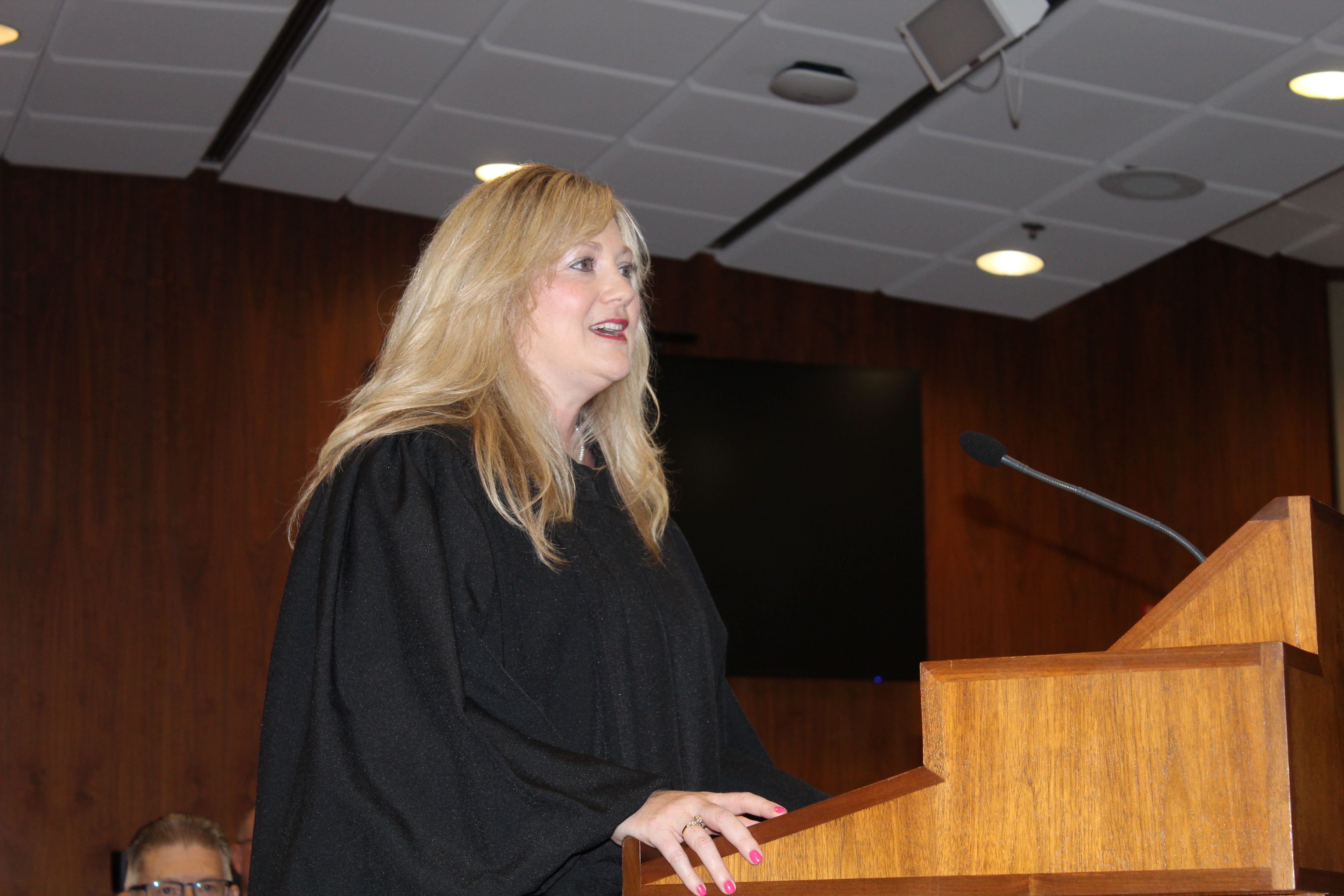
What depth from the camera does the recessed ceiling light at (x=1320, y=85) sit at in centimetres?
468

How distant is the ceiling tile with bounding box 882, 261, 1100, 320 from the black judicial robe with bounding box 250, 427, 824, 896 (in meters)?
5.01

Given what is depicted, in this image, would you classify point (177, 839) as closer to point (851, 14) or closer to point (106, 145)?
point (106, 145)

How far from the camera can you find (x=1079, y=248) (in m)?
6.44

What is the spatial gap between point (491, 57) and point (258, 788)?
11.3 feet

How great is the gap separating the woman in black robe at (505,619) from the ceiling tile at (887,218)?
3.68m

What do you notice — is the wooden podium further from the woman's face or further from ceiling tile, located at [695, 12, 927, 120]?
ceiling tile, located at [695, 12, 927, 120]

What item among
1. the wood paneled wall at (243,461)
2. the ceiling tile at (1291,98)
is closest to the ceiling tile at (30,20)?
the wood paneled wall at (243,461)

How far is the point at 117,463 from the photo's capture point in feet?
19.4

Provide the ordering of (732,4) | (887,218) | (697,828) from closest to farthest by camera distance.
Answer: (697,828), (732,4), (887,218)

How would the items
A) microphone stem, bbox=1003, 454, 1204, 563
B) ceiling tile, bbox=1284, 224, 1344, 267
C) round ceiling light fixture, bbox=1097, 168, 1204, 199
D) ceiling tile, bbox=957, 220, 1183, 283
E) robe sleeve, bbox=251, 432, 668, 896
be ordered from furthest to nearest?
ceiling tile, bbox=1284, 224, 1344, 267, ceiling tile, bbox=957, 220, 1183, 283, round ceiling light fixture, bbox=1097, 168, 1204, 199, microphone stem, bbox=1003, 454, 1204, 563, robe sleeve, bbox=251, 432, 668, 896

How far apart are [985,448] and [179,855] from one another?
2.74 m

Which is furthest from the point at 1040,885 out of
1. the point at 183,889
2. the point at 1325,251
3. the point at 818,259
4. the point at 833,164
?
the point at 1325,251

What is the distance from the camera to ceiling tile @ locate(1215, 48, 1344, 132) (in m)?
4.57

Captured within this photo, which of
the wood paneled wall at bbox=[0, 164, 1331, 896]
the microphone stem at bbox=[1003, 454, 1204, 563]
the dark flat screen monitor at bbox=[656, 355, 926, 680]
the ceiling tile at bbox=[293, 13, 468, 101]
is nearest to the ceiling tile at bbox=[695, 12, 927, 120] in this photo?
the ceiling tile at bbox=[293, 13, 468, 101]
